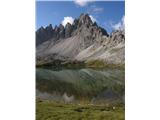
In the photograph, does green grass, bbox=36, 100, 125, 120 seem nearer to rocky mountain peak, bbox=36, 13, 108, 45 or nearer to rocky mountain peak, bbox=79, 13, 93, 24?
rocky mountain peak, bbox=36, 13, 108, 45

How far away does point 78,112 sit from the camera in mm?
5691

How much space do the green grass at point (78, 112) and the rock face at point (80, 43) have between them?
822mm

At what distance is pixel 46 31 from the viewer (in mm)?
5980

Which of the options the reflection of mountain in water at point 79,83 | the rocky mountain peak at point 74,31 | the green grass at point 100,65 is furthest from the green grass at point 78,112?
the rocky mountain peak at point 74,31

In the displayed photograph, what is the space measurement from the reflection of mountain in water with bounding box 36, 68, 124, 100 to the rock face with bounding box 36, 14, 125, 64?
A: 24cm

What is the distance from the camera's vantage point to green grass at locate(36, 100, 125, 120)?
221 inches

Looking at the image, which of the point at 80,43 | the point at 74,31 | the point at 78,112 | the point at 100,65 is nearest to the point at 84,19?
the point at 74,31

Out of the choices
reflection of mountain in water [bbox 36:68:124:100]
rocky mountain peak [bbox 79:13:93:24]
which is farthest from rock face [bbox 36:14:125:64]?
reflection of mountain in water [bbox 36:68:124:100]

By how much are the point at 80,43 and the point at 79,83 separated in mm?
760
